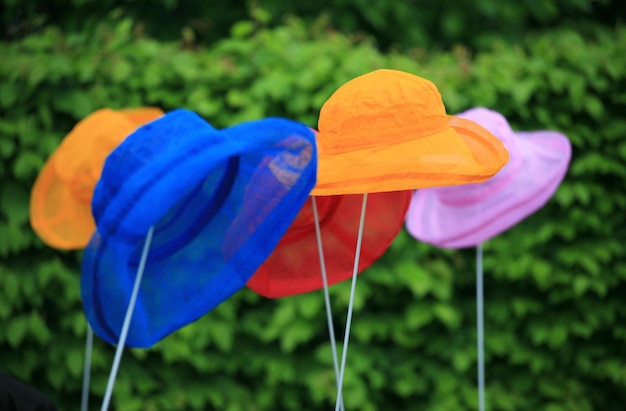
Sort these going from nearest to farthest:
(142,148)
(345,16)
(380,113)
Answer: (142,148) → (380,113) → (345,16)

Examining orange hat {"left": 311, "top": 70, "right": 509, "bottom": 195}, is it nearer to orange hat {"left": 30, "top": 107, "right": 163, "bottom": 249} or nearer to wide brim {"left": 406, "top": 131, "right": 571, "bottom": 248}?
wide brim {"left": 406, "top": 131, "right": 571, "bottom": 248}

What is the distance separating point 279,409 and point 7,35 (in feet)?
8.04

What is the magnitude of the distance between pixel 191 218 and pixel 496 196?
1027 millimetres

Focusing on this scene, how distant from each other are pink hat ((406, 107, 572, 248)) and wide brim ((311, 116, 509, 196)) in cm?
62

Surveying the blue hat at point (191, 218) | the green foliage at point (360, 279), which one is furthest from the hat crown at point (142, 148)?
the green foliage at point (360, 279)

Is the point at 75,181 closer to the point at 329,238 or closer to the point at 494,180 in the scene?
the point at 329,238

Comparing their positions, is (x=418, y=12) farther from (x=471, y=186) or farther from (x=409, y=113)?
(x=409, y=113)

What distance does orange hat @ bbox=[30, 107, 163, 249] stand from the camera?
2629 mm

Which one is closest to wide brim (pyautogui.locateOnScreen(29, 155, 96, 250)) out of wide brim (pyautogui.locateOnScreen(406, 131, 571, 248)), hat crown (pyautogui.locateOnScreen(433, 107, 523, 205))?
wide brim (pyautogui.locateOnScreen(406, 131, 571, 248))

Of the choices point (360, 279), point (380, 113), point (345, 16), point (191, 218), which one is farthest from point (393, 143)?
point (345, 16)

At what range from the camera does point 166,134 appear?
1.76 m

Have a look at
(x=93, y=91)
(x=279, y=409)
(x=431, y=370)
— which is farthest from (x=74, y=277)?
(x=431, y=370)

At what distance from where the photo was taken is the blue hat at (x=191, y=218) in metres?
1.66

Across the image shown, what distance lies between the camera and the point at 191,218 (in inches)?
73.7
